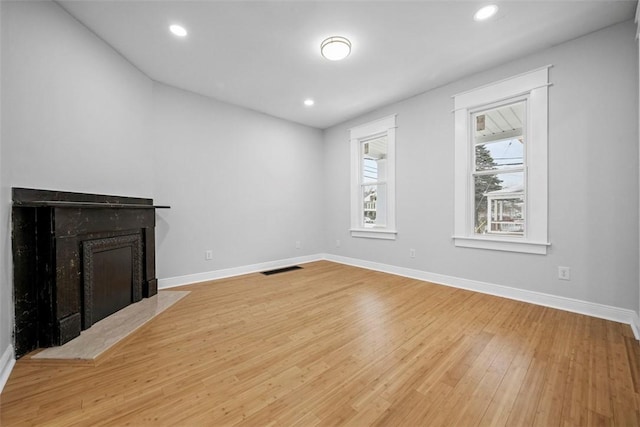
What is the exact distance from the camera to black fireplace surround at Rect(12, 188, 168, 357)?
1842 mm

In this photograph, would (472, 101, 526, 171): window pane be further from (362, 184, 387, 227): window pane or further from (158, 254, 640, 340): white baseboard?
(362, 184, 387, 227): window pane

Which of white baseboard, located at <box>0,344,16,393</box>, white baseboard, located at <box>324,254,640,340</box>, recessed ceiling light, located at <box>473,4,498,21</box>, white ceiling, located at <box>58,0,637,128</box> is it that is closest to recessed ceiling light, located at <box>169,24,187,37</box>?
white ceiling, located at <box>58,0,637,128</box>

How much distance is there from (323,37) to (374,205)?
299 centimetres

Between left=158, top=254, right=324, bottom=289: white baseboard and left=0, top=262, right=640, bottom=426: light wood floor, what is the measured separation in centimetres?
90

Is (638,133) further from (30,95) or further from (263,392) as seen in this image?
(30,95)

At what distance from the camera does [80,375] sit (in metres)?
1.63

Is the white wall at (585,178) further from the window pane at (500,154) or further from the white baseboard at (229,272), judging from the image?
the white baseboard at (229,272)

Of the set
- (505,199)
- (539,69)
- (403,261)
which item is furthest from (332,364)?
(539,69)

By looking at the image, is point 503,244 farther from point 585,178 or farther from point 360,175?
point 360,175

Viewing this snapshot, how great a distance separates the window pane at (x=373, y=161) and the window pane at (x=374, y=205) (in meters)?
0.19

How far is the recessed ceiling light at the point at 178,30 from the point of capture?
94.1 inches

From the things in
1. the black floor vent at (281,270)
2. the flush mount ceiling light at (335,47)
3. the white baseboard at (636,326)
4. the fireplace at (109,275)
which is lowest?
the black floor vent at (281,270)

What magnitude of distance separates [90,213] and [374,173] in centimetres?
419

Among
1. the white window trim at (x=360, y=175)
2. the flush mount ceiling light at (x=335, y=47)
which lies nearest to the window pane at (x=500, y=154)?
the white window trim at (x=360, y=175)
